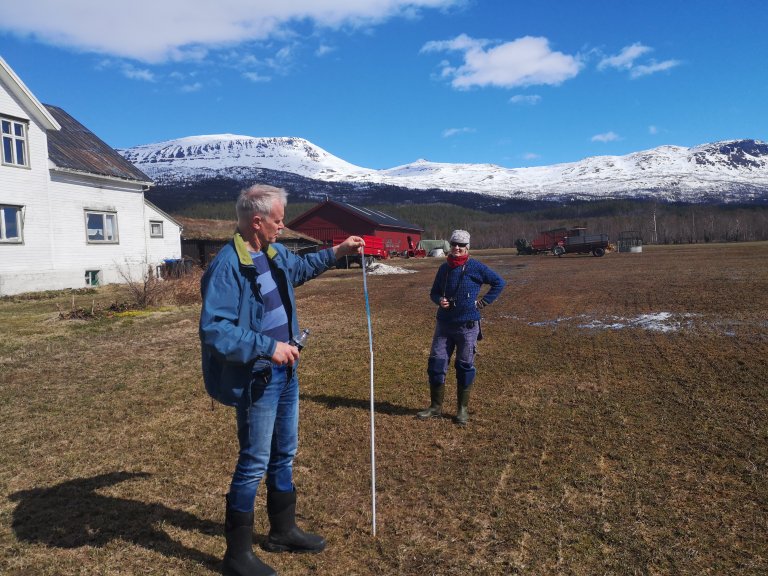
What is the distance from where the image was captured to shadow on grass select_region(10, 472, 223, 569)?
11.3 ft

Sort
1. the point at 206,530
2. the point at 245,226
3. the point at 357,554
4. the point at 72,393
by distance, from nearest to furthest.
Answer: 1. the point at 245,226
2. the point at 357,554
3. the point at 206,530
4. the point at 72,393

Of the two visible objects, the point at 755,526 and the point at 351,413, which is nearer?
the point at 755,526

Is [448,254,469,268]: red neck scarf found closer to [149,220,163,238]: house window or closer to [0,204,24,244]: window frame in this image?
[0,204,24,244]: window frame

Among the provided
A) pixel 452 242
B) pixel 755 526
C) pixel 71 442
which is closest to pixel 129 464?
pixel 71 442

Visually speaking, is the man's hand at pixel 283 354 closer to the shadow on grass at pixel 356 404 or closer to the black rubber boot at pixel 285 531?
the black rubber boot at pixel 285 531

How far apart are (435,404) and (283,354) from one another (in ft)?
11.2

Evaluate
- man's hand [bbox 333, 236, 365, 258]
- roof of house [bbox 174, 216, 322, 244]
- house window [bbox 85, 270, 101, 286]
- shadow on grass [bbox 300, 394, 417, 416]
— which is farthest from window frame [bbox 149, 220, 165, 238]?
man's hand [bbox 333, 236, 365, 258]

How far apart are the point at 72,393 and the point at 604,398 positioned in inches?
263

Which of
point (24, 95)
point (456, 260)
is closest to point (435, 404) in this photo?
point (456, 260)

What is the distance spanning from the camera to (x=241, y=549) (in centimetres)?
299

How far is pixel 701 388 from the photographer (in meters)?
6.40

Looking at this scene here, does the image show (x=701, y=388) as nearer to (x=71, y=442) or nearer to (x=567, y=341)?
(x=567, y=341)

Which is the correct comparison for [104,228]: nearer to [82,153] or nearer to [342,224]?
[82,153]

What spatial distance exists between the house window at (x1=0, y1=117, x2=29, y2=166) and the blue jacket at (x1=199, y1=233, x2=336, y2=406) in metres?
19.6
